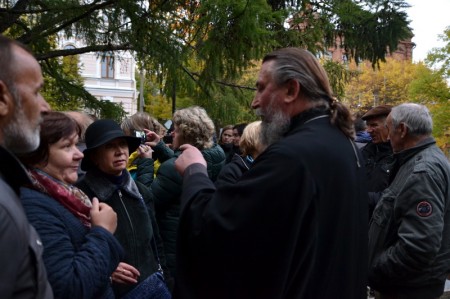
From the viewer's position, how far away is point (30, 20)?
7.27 m

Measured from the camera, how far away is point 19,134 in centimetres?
145

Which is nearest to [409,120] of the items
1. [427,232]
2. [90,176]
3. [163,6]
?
[427,232]

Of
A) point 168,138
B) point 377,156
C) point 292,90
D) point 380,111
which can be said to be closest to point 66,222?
point 292,90

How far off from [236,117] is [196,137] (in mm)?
4560

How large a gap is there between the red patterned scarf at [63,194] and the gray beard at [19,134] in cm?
83

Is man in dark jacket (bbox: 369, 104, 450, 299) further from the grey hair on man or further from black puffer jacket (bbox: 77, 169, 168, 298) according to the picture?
black puffer jacket (bbox: 77, 169, 168, 298)

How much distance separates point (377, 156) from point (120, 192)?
3.06 metres

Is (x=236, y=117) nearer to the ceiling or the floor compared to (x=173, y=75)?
nearer to the floor

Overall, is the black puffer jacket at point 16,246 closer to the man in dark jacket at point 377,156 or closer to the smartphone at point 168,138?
the man in dark jacket at point 377,156

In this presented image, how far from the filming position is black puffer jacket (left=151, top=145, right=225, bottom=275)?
12.6ft

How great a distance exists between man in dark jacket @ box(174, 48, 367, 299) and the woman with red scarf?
40 cm

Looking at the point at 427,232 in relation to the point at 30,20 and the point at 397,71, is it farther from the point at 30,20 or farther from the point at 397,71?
the point at 397,71

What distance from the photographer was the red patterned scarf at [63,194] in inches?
91.7

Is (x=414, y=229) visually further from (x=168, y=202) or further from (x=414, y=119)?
(x=168, y=202)
